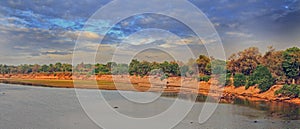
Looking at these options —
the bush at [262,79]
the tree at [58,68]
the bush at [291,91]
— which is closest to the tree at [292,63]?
the bush at [262,79]

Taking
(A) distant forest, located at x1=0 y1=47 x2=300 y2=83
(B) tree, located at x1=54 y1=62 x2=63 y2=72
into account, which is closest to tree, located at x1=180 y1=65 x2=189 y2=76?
(A) distant forest, located at x1=0 y1=47 x2=300 y2=83

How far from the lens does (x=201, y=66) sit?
54.6m

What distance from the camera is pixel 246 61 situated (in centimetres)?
4384

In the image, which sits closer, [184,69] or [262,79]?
[262,79]

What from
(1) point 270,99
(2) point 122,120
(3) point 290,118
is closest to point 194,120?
(2) point 122,120

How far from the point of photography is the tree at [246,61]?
4297 cm

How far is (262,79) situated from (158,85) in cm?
2454

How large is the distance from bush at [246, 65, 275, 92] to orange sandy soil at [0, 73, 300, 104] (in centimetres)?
54

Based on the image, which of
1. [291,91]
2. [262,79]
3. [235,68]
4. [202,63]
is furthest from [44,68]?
[291,91]

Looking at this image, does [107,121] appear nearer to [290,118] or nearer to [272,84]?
[290,118]

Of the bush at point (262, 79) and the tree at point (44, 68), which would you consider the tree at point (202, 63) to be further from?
the tree at point (44, 68)

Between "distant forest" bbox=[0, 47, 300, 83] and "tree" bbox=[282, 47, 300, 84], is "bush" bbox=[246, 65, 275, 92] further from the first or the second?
"tree" bbox=[282, 47, 300, 84]

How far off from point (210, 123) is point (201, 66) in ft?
127

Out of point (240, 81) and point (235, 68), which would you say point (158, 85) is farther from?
point (240, 81)
